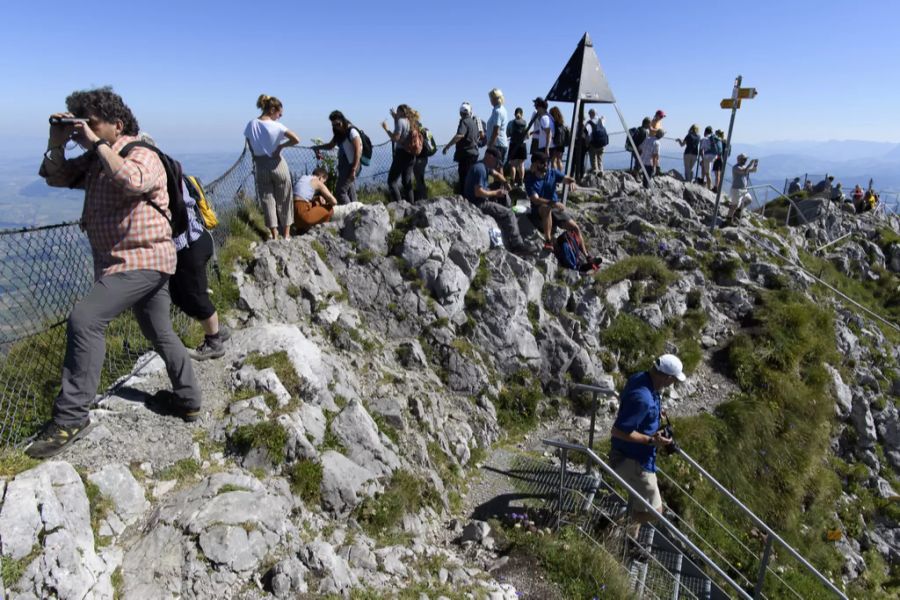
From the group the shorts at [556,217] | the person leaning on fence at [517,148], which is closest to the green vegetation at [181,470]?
the shorts at [556,217]

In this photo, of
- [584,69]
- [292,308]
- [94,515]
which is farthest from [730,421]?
[94,515]

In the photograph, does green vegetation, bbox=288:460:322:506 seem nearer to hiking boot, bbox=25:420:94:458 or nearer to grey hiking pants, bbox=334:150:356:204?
hiking boot, bbox=25:420:94:458

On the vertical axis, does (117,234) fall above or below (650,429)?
above

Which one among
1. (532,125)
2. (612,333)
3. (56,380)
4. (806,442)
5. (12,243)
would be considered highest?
(532,125)

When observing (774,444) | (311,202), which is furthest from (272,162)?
(774,444)

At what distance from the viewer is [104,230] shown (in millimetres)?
4430

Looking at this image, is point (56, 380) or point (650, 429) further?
point (650, 429)

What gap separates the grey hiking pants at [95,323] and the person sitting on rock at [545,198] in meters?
8.42

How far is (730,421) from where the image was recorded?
10406 millimetres

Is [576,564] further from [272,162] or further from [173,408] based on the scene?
[272,162]

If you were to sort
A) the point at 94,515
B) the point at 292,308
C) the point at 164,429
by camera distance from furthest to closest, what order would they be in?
the point at 292,308, the point at 164,429, the point at 94,515

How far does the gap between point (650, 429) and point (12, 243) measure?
22.5 feet

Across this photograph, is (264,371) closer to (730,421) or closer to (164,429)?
(164,429)

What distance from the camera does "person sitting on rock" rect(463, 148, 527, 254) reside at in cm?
1214
